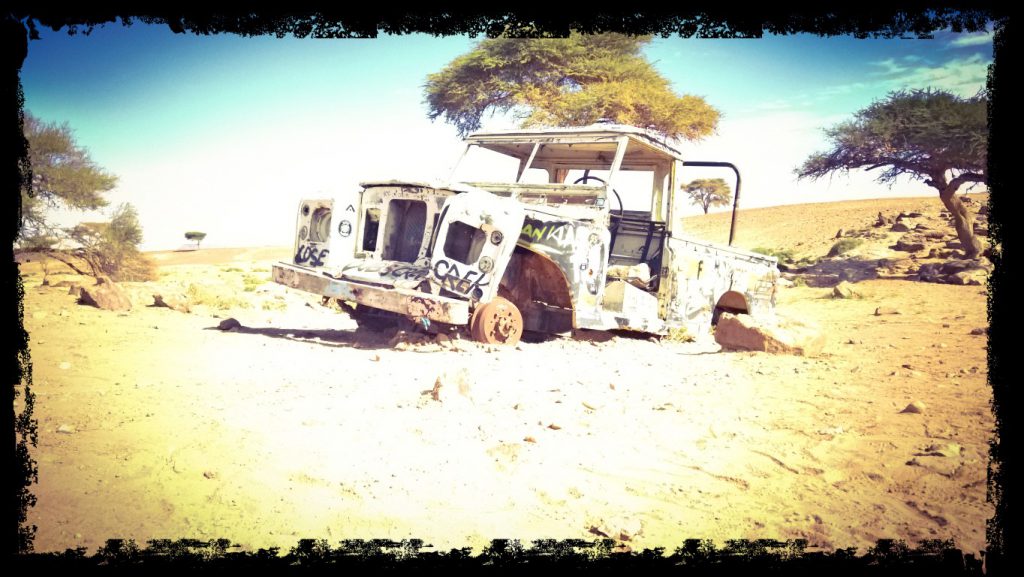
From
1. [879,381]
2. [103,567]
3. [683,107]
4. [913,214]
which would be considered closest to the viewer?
[103,567]

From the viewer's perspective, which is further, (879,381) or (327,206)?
(327,206)

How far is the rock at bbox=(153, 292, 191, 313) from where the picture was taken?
7961mm

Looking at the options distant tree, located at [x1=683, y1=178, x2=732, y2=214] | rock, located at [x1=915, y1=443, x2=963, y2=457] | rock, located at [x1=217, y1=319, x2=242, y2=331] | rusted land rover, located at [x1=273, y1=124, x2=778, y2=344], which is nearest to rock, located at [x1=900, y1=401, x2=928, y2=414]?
rock, located at [x1=915, y1=443, x2=963, y2=457]

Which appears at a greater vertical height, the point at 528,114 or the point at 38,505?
the point at 528,114

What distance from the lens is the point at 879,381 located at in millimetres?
4828

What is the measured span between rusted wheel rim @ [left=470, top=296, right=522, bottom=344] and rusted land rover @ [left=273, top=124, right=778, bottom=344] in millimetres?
11

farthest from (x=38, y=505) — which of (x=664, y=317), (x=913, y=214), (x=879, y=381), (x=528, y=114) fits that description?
(x=913, y=214)

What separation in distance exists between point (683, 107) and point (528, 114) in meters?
4.88

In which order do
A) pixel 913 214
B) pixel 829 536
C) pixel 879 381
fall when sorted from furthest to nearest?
pixel 913 214 → pixel 879 381 → pixel 829 536

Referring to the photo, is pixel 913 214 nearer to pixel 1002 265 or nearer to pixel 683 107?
pixel 683 107

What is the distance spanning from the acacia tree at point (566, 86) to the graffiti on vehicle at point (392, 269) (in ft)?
43.5

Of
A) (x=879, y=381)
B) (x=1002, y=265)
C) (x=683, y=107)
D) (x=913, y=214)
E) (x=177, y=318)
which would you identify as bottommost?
(x=177, y=318)

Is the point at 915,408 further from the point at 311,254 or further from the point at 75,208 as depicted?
the point at 75,208

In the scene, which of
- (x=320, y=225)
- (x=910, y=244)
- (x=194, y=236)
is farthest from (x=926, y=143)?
(x=194, y=236)
